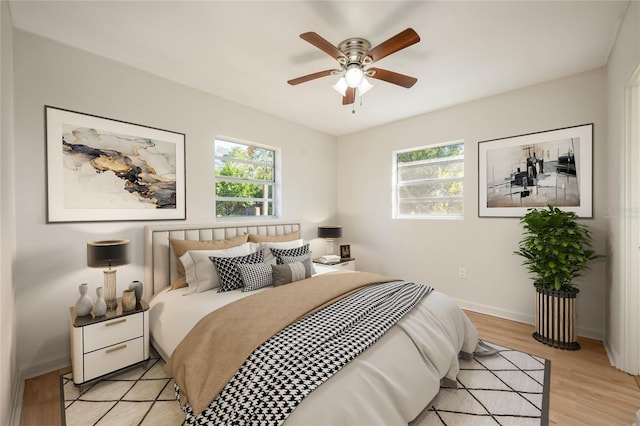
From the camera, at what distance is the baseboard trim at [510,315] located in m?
2.83

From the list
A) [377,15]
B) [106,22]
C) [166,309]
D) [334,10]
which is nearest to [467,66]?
[377,15]

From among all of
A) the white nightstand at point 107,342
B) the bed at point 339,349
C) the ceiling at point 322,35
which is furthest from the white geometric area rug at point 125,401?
the ceiling at point 322,35

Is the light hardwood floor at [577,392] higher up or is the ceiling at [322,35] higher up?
the ceiling at [322,35]

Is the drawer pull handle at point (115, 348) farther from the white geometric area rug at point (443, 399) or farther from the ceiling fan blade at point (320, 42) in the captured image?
the ceiling fan blade at point (320, 42)

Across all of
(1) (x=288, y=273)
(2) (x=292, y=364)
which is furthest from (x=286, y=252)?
(2) (x=292, y=364)

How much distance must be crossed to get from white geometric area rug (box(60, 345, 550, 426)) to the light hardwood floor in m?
0.07

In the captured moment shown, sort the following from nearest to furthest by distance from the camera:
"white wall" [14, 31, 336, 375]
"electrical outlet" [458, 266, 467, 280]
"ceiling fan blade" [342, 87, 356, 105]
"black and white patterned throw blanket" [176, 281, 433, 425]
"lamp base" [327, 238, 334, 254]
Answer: "black and white patterned throw blanket" [176, 281, 433, 425], "white wall" [14, 31, 336, 375], "ceiling fan blade" [342, 87, 356, 105], "electrical outlet" [458, 266, 467, 280], "lamp base" [327, 238, 334, 254]

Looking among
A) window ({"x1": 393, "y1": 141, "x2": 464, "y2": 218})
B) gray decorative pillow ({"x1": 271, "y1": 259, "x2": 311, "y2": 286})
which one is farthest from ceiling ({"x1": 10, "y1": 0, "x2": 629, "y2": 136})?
gray decorative pillow ({"x1": 271, "y1": 259, "x2": 311, "y2": 286})

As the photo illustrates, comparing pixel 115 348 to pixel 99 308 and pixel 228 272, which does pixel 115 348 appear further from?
pixel 228 272

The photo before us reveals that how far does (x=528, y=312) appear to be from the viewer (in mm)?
3215

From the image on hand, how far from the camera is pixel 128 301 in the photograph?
2.25 m

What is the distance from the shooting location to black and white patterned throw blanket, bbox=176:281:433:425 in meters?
1.22

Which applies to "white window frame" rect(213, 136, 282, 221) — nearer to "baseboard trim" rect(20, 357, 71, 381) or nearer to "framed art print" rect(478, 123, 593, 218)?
"baseboard trim" rect(20, 357, 71, 381)

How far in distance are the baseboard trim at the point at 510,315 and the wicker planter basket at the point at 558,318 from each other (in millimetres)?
290
